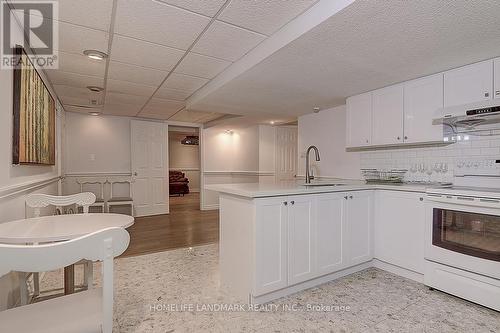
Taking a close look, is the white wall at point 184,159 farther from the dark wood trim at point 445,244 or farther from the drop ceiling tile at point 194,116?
the dark wood trim at point 445,244

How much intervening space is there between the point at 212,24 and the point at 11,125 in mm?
1616

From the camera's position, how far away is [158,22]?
1883mm

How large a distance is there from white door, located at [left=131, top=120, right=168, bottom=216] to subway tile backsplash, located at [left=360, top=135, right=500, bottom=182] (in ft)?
14.7

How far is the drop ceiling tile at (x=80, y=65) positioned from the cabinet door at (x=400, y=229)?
3.39 metres

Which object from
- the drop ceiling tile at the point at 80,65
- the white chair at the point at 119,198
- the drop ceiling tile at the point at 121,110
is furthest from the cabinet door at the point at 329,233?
the white chair at the point at 119,198

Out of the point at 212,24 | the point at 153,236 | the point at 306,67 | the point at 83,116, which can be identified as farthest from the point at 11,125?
the point at 83,116

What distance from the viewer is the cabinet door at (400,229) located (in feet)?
8.12

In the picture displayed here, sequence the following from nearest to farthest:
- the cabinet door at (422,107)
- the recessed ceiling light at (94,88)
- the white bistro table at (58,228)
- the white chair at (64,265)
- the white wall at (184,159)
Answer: the white chair at (64,265), the white bistro table at (58,228), the cabinet door at (422,107), the recessed ceiling light at (94,88), the white wall at (184,159)

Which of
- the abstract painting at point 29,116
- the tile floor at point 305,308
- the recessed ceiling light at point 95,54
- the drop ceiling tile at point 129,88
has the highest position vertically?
the drop ceiling tile at point 129,88

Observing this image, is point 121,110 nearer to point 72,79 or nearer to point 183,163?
point 72,79

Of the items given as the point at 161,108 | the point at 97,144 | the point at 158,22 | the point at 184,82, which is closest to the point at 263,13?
the point at 158,22

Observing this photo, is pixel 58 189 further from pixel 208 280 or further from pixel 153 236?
pixel 208 280

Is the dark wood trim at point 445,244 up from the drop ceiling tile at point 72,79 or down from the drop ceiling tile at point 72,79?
down

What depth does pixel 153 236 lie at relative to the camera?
411 cm
